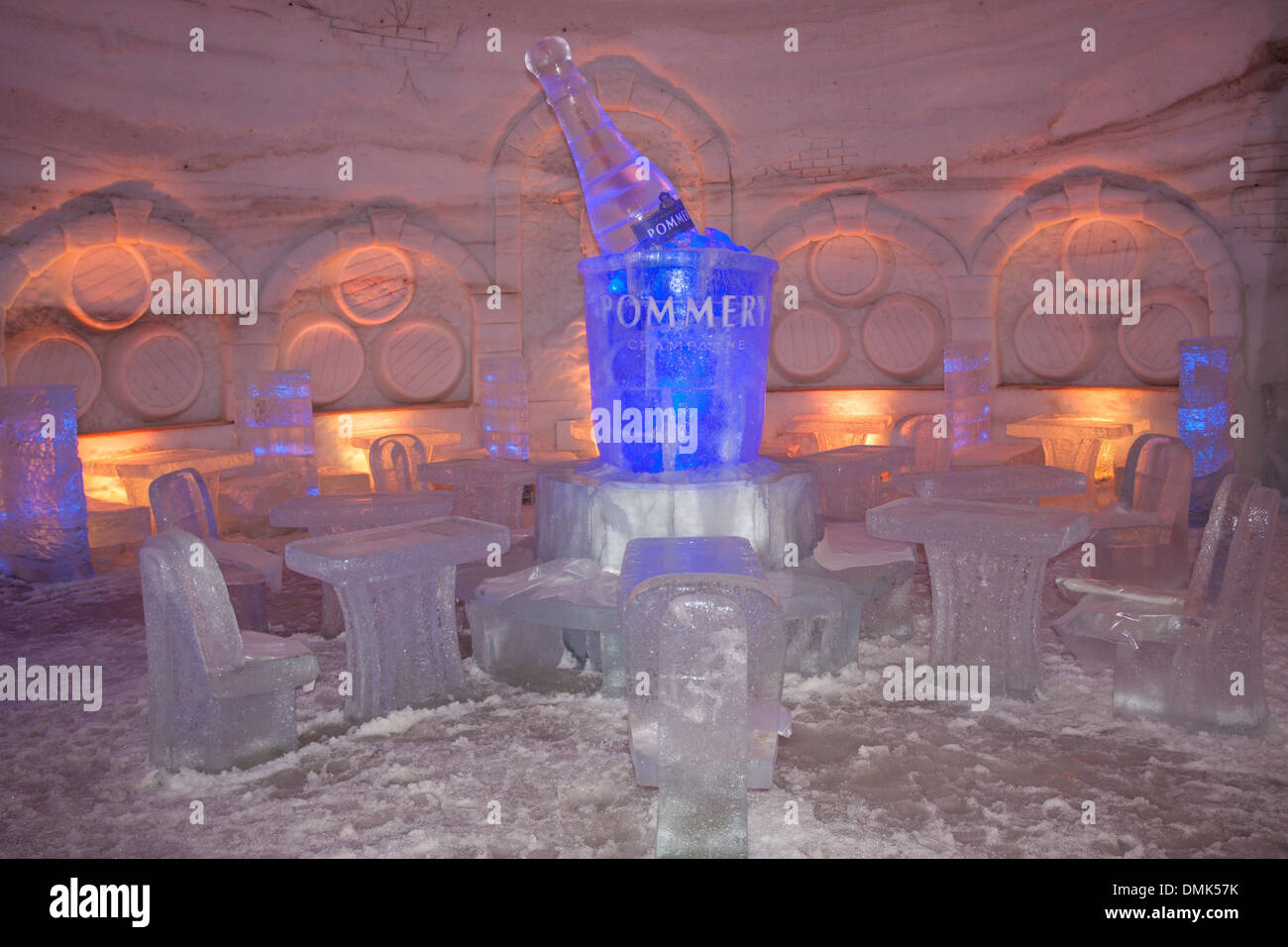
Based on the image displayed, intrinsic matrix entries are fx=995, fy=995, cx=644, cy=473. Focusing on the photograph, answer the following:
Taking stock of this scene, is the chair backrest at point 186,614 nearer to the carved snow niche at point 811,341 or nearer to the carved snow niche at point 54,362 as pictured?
the carved snow niche at point 54,362

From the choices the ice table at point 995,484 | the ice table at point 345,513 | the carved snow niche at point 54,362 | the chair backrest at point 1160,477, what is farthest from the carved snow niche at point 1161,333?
the carved snow niche at point 54,362

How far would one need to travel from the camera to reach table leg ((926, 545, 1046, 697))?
380 centimetres

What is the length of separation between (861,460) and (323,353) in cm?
533

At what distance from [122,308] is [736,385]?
5827 mm

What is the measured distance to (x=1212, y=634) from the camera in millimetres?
3406

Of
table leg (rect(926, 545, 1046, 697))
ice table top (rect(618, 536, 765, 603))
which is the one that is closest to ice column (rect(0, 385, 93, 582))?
ice table top (rect(618, 536, 765, 603))

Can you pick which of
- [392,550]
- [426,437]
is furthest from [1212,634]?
[426,437]

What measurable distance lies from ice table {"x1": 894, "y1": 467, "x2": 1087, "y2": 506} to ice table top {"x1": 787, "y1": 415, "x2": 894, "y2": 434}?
149 inches

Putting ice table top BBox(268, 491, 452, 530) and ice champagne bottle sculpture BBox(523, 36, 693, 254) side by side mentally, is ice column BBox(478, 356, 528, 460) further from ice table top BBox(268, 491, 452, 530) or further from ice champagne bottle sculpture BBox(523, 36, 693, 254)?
ice champagne bottle sculpture BBox(523, 36, 693, 254)

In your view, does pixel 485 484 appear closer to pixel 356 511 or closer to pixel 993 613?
pixel 356 511

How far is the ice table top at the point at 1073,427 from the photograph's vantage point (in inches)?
314

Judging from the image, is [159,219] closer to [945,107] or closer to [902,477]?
[902,477]

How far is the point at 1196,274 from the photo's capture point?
8.29 meters

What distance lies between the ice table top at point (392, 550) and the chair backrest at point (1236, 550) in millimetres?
2558
